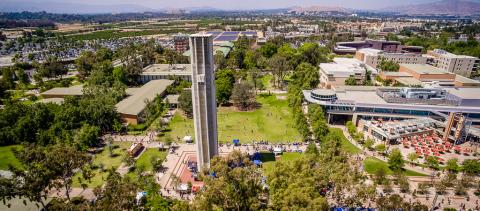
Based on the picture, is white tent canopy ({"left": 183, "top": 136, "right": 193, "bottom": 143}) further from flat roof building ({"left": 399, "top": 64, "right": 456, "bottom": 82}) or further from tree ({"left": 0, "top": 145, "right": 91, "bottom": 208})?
flat roof building ({"left": 399, "top": 64, "right": 456, "bottom": 82})

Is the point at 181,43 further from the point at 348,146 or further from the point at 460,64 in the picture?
the point at 460,64

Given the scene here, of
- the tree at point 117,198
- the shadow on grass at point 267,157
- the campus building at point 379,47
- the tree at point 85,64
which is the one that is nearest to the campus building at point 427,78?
the campus building at point 379,47

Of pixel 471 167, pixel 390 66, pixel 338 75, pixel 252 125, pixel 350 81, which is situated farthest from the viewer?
pixel 390 66

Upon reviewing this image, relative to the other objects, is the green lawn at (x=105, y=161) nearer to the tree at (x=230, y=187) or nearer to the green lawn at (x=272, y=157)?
the tree at (x=230, y=187)

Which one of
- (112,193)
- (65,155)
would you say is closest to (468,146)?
(112,193)

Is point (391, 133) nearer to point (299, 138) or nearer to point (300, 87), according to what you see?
point (299, 138)

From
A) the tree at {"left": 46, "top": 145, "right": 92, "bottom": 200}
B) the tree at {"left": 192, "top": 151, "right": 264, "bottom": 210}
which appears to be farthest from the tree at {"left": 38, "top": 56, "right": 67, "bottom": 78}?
the tree at {"left": 192, "top": 151, "right": 264, "bottom": 210}

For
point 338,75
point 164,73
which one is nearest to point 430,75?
point 338,75
